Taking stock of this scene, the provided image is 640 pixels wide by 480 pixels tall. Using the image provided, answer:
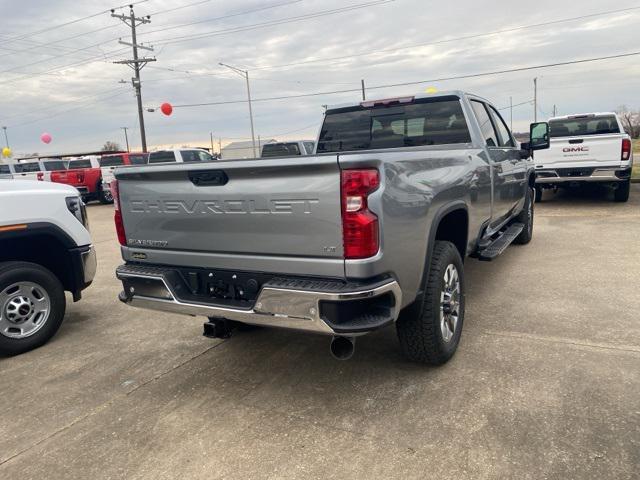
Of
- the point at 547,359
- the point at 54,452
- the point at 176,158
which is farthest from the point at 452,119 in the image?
the point at 176,158

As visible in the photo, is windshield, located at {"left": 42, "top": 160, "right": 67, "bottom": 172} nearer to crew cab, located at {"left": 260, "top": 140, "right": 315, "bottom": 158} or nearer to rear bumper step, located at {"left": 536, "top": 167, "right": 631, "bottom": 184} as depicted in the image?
crew cab, located at {"left": 260, "top": 140, "right": 315, "bottom": 158}

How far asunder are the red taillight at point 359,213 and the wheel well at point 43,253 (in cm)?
312

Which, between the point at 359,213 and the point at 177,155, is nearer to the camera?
the point at 359,213

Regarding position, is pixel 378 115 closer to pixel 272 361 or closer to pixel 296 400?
pixel 272 361

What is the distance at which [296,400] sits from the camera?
10.8 ft

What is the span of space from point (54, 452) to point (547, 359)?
3171 mm

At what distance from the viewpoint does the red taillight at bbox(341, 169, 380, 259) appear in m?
2.61

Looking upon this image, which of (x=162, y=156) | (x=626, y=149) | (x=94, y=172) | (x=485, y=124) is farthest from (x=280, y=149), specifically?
(x=485, y=124)

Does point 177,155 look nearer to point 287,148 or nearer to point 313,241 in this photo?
point 287,148

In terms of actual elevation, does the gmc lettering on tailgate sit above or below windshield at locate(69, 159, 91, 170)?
below

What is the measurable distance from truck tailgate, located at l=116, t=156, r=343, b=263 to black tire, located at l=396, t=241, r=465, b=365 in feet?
2.86

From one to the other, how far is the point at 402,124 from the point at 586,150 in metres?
7.05

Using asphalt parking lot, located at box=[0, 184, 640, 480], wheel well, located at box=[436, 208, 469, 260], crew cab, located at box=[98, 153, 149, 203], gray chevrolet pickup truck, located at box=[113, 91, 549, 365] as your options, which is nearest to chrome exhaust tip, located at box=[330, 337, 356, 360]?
gray chevrolet pickup truck, located at box=[113, 91, 549, 365]

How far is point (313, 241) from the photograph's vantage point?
9.00 ft
